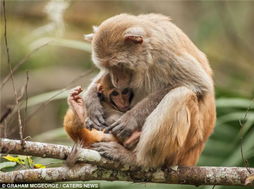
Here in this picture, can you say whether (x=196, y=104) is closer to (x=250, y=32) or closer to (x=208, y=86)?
(x=208, y=86)

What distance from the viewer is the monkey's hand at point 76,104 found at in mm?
5602

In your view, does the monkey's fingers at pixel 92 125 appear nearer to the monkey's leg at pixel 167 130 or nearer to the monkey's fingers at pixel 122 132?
the monkey's fingers at pixel 122 132

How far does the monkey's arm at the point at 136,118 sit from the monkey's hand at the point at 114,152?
0.63 ft

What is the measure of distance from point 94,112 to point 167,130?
114cm

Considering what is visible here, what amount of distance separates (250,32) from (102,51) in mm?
11541

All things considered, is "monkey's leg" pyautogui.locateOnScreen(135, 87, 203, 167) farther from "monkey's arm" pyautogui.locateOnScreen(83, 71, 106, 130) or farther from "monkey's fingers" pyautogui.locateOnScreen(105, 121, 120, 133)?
"monkey's arm" pyautogui.locateOnScreen(83, 71, 106, 130)

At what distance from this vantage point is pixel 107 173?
17.7ft

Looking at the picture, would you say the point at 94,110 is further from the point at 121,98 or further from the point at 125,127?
the point at 125,127

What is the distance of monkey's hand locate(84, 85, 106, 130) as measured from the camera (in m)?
6.18

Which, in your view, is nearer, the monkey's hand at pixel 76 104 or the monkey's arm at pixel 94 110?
the monkey's hand at pixel 76 104

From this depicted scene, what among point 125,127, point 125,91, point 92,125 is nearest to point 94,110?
point 92,125

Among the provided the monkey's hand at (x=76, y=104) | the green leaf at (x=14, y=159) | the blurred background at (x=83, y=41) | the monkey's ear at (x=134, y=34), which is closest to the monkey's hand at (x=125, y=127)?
the monkey's hand at (x=76, y=104)

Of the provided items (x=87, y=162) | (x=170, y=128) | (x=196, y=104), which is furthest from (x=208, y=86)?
(x=87, y=162)

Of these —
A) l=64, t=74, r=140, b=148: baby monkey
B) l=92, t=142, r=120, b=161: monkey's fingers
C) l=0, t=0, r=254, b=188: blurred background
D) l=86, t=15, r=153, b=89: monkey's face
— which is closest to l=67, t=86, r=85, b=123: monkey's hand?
l=64, t=74, r=140, b=148: baby monkey
